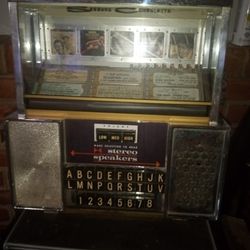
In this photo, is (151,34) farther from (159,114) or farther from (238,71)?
(238,71)

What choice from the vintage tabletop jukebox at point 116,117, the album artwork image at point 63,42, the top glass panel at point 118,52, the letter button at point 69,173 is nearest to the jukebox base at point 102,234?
the vintage tabletop jukebox at point 116,117

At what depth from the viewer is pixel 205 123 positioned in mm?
861

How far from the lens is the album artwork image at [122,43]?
3.04ft

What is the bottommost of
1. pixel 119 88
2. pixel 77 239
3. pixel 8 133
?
pixel 77 239

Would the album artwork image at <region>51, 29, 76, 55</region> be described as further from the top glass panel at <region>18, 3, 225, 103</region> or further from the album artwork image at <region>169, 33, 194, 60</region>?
the album artwork image at <region>169, 33, 194, 60</region>

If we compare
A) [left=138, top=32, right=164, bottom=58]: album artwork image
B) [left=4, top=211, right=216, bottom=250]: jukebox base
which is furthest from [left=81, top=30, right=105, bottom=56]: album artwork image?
[left=4, top=211, right=216, bottom=250]: jukebox base

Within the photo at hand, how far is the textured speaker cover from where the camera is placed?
0.88 meters

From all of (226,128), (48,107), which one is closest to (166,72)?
(226,128)

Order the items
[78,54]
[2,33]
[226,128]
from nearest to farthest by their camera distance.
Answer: [226,128] → [78,54] → [2,33]

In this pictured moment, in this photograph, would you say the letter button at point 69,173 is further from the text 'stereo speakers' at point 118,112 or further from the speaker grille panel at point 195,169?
the speaker grille panel at point 195,169

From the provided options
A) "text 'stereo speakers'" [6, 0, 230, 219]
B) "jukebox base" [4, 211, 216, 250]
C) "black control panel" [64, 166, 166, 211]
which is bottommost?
"jukebox base" [4, 211, 216, 250]

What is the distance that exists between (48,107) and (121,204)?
36 cm

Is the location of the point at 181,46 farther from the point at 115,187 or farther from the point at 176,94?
the point at 115,187

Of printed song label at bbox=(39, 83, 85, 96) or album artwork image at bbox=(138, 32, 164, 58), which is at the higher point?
album artwork image at bbox=(138, 32, 164, 58)
